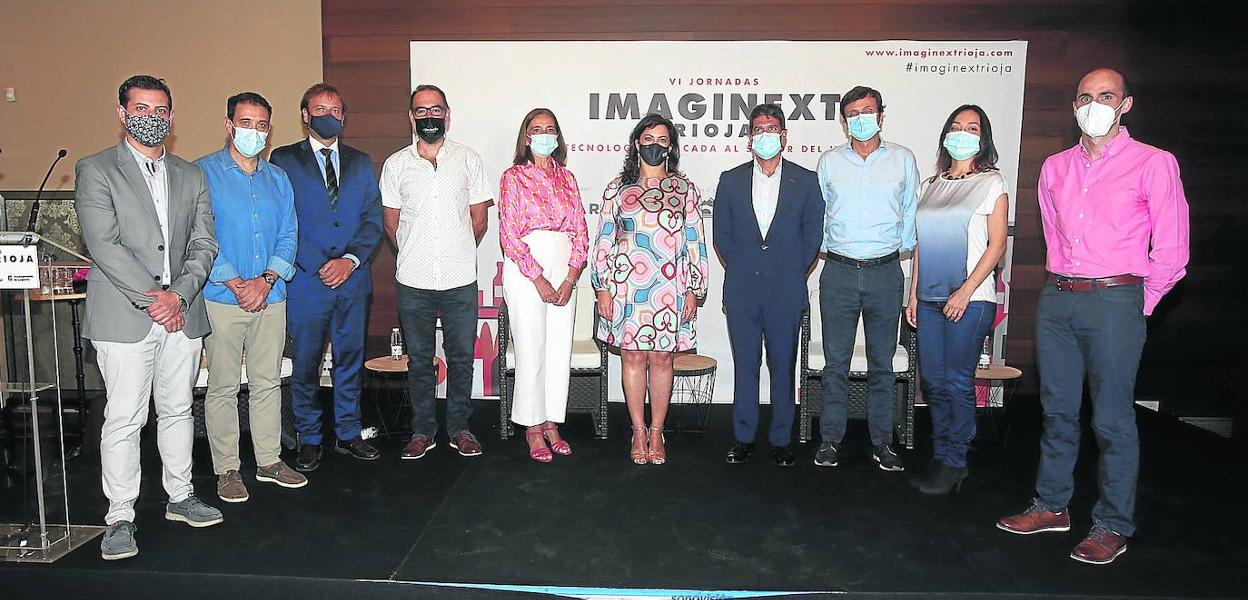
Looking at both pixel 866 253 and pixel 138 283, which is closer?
pixel 138 283

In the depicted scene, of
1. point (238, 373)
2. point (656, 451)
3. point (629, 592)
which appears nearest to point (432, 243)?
point (238, 373)

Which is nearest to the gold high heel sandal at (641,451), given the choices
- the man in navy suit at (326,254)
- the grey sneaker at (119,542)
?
the man in navy suit at (326,254)

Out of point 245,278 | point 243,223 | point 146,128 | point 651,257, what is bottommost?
point 245,278

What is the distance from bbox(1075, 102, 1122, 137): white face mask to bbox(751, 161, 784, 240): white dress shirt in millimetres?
1301

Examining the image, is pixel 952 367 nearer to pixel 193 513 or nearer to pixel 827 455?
pixel 827 455

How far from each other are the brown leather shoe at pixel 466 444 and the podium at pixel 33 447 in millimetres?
1531

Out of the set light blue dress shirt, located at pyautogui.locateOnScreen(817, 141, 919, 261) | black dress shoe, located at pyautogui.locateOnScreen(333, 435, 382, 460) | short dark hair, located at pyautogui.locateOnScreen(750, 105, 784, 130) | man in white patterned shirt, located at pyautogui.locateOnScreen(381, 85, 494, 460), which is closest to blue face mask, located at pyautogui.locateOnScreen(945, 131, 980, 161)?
light blue dress shirt, located at pyautogui.locateOnScreen(817, 141, 919, 261)

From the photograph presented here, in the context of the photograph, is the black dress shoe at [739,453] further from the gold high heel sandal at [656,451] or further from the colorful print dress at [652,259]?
the colorful print dress at [652,259]

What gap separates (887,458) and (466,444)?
2.06 m

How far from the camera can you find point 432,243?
3.75 meters

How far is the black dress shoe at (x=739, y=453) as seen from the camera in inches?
152

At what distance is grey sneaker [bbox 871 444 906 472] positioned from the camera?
372 centimetres

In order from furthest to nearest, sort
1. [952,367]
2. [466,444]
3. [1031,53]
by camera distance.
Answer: [1031,53] → [466,444] → [952,367]

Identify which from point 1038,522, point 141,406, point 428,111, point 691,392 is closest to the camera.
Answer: point 141,406
